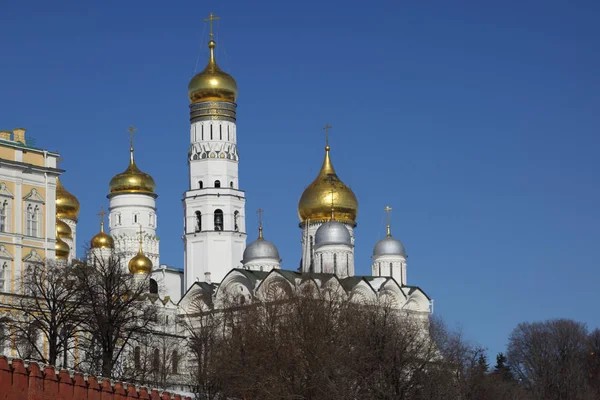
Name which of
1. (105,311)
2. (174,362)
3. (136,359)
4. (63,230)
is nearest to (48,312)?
(136,359)

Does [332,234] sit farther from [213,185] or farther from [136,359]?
[136,359]

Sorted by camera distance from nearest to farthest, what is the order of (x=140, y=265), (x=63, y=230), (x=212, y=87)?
(x=140, y=265), (x=212, y=87), (x=63, y=230)

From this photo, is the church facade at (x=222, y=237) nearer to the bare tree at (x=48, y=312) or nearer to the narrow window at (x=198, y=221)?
the narrow window at (x=198, y=221)

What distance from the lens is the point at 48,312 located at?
62000 mm

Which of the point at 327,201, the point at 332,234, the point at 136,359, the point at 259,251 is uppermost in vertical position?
the point at 327,201

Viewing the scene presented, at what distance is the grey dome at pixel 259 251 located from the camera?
3578 inches

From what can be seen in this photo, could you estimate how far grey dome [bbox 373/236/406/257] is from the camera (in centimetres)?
9681

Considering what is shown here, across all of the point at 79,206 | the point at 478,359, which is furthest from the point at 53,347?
the point at 79,206

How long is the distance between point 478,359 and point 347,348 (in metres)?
22.7

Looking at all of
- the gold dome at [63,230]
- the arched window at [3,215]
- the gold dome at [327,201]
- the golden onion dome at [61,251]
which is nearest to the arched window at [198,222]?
the gold dome at [327,201]

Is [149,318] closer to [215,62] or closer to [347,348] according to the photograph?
[347,348]

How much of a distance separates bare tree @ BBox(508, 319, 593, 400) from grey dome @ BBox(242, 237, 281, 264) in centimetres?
1582

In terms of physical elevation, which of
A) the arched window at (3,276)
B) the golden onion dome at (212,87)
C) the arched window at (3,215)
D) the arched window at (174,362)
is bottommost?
the arched window at (174,362)

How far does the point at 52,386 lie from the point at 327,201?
50265mm
